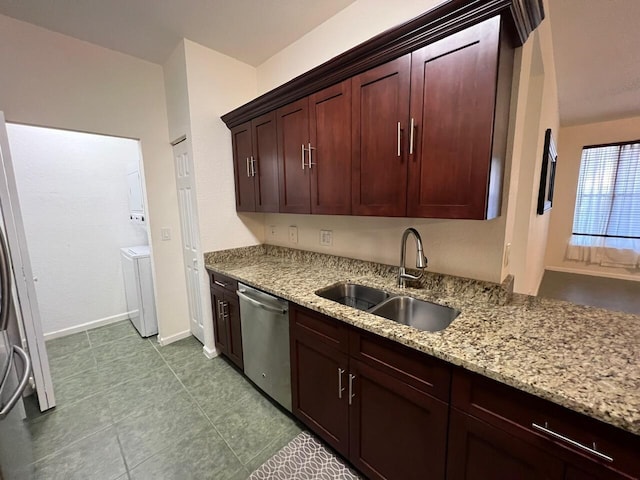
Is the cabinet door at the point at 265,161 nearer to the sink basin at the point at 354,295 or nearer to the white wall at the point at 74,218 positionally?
the sink basin at the point at 354,295

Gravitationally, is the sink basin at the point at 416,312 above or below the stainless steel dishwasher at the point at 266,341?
above

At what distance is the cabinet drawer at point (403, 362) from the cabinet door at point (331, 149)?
2.59ft

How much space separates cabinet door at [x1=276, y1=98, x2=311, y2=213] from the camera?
1827mm

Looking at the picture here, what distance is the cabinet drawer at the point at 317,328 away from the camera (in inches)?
52.2

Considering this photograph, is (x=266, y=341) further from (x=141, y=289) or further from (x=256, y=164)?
(x=141, y=289)

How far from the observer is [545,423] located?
78 centimetres

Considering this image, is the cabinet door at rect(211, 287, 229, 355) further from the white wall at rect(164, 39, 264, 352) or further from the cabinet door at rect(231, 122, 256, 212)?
the cabinet door at rect(231, 122, 256, 212)

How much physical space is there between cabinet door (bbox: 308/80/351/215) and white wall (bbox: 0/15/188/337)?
168 centimetres

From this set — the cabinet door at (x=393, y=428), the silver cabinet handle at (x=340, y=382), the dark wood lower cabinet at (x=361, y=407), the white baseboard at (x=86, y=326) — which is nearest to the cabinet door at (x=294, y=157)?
the dark wood lower cabinet at (x=361, y=407)

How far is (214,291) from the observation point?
2.33m

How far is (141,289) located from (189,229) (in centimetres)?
92

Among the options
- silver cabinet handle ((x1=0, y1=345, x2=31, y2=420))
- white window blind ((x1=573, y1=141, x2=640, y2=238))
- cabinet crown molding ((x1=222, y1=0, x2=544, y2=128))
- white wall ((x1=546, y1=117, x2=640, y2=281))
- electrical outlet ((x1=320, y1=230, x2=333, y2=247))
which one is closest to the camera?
silver cabinet handle ((x1=0, y1=345, x2=31, y2=420))

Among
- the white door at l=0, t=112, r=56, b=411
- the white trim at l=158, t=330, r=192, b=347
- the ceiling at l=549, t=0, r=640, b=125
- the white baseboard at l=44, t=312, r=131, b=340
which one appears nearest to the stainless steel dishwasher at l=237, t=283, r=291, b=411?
the white trim at l=158, t=330, r=192, b=347

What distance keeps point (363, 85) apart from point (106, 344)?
11.2 feet
